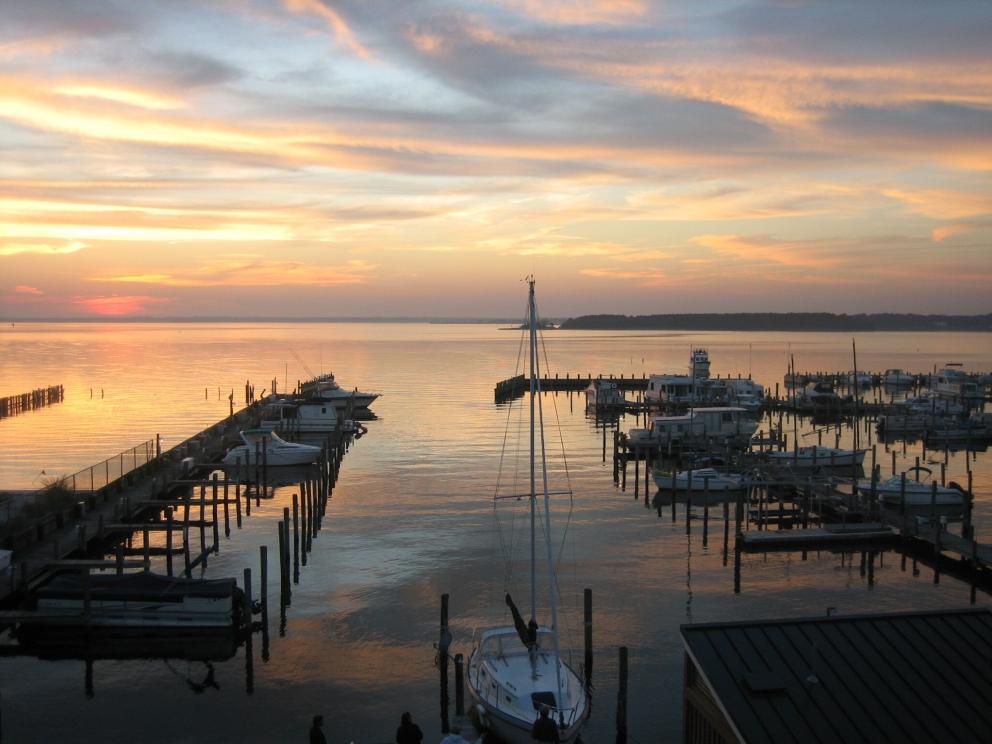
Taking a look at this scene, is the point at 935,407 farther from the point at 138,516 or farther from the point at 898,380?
the point at 138,516

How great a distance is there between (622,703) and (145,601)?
1322cm

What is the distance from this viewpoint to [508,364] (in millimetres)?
166125

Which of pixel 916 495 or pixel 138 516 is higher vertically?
pixel 916 495

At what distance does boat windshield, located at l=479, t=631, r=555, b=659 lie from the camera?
20.8 meters

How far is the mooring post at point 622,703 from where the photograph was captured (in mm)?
19484

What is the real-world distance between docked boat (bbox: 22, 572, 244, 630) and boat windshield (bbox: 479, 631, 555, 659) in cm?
782

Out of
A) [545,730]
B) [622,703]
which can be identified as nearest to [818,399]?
[622,703]

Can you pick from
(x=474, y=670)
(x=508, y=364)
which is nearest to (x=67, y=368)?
(x=508, y=364)

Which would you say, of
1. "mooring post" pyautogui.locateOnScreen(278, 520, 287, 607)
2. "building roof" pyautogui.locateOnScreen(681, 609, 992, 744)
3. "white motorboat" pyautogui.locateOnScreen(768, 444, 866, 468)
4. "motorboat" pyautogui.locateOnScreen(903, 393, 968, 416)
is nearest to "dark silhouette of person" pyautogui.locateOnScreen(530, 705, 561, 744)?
"building roof" pyautogui.locateOnScreen(681, 609, 992, 744)

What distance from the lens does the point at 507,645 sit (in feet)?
70.8

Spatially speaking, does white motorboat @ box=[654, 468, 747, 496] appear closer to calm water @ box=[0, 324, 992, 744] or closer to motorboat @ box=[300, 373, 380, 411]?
calm water @ box=[0, 324, 992, 744]

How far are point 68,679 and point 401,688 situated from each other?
8429 millimetres

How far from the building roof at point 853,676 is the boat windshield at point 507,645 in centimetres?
709

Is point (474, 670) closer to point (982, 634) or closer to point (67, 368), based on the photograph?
point (982, 634)
